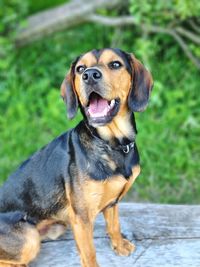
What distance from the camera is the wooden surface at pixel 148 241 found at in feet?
11.5

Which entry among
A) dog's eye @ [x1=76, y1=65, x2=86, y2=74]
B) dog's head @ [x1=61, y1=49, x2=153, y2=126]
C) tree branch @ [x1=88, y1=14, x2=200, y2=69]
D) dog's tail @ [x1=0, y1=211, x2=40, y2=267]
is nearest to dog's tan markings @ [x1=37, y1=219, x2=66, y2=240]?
dog's tail @ [x1=0, y1=211, x2=40, y2=267]

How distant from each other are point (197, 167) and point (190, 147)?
0.35 meters

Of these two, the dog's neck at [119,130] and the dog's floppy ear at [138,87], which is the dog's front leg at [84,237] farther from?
the dog's floppy ear at [138,87]

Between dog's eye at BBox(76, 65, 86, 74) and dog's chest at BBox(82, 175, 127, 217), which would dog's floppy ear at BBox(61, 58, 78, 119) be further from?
dog's chest at BBox(82, 175, 127, 217)

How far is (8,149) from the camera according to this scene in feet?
19.0

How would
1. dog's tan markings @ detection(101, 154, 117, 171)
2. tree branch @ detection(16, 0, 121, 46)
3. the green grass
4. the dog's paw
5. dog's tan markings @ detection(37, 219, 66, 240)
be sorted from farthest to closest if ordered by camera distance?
tree branch @ detection(16, 0, 121, 46), the green grass, the dog's paw, dog's tan markings @ detection(37, 219, 66, 240), dog's tan markings @ detection(101, 154, 117, 171)

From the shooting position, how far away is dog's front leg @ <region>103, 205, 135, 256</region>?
3.58m

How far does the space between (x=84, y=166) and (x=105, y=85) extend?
0.52 metres

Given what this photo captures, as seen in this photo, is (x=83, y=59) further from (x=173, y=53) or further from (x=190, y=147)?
(x=173, y=53)

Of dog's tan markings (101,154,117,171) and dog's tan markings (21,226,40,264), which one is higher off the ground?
dog's tan markings (101,154,117,171)

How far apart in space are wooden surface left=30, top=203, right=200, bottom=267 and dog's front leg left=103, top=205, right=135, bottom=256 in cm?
4

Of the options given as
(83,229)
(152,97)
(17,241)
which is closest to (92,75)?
(83,229)

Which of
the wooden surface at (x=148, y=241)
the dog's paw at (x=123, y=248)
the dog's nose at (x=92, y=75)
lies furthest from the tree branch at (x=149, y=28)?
the dog's nose at (x=92, y=75)

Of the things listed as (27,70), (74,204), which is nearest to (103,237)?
(74,204)
